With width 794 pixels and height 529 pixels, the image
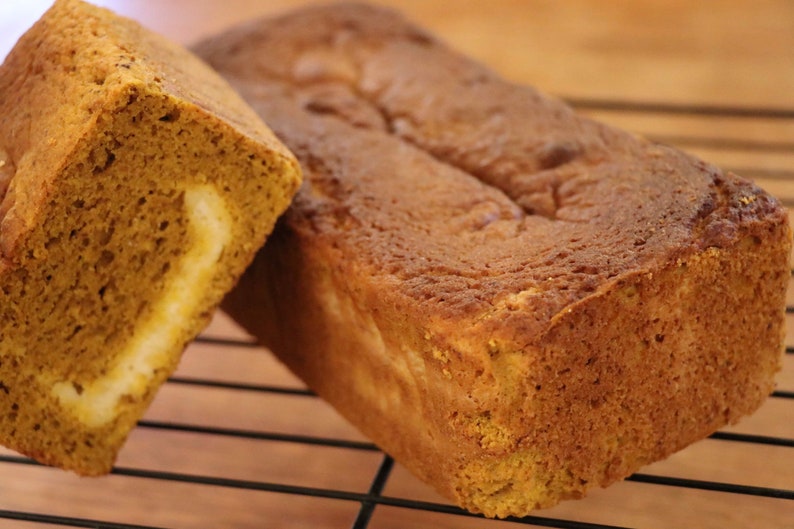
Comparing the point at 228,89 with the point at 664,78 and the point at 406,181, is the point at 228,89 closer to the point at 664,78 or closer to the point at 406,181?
the point at 406,181

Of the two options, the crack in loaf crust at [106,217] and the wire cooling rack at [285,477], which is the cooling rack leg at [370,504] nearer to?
the wire cooling rack at [285,477]

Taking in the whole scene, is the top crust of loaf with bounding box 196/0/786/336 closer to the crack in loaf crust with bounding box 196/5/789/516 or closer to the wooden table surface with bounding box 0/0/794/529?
the crack in loaf crust with bounding box 196/5/789/516

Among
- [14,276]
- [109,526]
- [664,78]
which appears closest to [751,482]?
[109,526]

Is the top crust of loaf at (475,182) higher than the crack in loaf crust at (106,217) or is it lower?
higher

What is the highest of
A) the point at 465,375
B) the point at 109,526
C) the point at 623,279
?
the point at 623,279

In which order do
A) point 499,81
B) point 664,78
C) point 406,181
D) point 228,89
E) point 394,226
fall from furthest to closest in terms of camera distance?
point 664,78 < point 499,81 < point 228,89 < point 406,181 < point 394,226

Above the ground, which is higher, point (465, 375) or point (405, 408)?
point (465, 375)

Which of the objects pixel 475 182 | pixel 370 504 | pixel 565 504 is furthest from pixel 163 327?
pixel 565 504

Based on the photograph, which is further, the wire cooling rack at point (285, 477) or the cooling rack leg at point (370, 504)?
the wire cooling rack at point (285, 477)

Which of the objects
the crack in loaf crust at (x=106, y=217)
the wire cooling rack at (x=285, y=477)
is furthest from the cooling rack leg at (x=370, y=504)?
the crack in loaf crust at (x=106, y=217)
